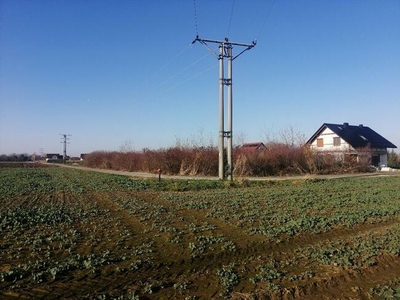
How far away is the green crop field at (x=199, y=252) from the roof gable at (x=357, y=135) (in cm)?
3624

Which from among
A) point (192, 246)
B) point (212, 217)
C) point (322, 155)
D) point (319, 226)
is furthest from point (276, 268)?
point (322, 155)

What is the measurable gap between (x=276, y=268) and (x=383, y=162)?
155 feet

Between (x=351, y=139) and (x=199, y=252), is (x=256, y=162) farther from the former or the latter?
(x=199, y=252)

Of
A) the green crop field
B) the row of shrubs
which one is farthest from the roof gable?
the green crop field

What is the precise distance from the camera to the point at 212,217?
9922mm

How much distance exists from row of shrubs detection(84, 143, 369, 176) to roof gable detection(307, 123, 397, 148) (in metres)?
10.1

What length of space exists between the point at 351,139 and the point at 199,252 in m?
43.5

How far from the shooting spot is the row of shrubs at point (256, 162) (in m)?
30.8

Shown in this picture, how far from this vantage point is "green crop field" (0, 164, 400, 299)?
4.80 m

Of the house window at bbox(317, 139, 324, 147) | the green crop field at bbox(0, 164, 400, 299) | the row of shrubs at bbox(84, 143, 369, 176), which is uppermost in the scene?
the house window at bbox(317, 139, 324, 147)

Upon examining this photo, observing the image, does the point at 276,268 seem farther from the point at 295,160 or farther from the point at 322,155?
the point at 322,155

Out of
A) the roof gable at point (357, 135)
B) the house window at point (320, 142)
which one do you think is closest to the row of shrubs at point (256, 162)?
the roof gable at point (357, 135)

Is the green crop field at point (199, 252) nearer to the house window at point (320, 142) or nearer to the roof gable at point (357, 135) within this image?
the roof gable at point (357, 135)

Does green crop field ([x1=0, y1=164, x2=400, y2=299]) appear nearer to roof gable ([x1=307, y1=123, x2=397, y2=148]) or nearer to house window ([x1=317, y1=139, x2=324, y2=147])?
roof gable ([x1=307, y1=123, x2=397, y2=148])
